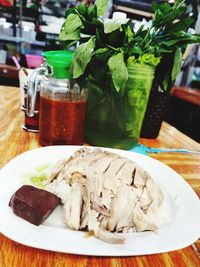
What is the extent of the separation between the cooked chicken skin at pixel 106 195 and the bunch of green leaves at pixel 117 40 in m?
0.39

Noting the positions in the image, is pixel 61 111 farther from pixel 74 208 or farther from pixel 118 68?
pixel 74 208

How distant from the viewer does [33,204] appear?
72 centimetres

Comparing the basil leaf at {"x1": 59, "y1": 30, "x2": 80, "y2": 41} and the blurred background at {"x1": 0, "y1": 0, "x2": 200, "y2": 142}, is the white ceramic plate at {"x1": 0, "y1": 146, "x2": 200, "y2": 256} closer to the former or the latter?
the basil leaf at {"x1": 59, "y1": 30, "x2": 80, "y2": 41}

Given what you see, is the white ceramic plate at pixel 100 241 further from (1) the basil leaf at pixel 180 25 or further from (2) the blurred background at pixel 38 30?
(2) the blurred background at pixel 38 30

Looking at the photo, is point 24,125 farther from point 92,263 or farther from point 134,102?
point 92,263

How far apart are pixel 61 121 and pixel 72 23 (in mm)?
457

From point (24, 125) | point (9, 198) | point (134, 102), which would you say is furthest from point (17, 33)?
point (9, 198)

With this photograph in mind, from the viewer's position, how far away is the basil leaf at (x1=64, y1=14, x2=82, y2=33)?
114 cm

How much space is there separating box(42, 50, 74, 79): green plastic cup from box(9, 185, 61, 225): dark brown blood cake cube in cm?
62

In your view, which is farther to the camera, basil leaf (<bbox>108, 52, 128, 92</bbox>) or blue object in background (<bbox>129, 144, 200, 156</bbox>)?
blue object in background (<bbox>129, 144, 200, 156</bbox>)

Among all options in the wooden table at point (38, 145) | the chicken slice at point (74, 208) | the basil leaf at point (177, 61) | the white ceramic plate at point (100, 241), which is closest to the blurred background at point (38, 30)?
the wooden table at point (38, 145)

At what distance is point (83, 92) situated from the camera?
1293mm

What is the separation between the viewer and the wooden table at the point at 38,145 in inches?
25.5

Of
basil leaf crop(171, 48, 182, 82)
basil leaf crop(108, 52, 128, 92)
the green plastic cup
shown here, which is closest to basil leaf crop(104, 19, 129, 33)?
basil leaf crop(108, 52, 128, 92)
